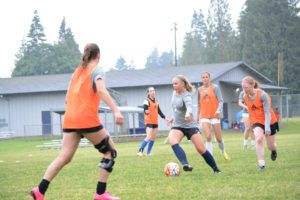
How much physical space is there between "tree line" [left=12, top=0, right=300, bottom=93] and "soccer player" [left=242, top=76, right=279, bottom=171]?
47693 millimetres

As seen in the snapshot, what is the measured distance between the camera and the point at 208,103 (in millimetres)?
11578

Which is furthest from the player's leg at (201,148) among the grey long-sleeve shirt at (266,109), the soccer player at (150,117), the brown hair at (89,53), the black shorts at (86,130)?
the soccer player at (150,117)

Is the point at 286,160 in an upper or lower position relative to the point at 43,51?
lower

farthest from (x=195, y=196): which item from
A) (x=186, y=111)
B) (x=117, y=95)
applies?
(x=117, y=95)

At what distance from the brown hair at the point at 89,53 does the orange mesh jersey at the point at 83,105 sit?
4.3 inches

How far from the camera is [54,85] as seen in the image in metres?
44.8

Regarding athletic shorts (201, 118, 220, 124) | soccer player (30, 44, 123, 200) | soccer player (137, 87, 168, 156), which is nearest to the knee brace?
soccer player (30, 44, 123, 200)

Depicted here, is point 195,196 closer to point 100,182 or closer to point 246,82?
point 100,182

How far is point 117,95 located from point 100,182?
3067cm

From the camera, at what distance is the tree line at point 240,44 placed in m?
70.8

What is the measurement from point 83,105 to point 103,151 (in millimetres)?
757

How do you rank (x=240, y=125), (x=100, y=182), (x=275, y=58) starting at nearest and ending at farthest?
(x=100, y=182) → (x=240, y=125) → (x=275, y=58)

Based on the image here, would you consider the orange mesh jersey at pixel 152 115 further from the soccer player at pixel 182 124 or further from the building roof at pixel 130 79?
the building roof at pixel 130 79

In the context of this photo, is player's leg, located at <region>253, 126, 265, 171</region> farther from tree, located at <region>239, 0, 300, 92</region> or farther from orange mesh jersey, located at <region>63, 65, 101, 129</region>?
tree, located at <region>239, 0, 300, 92</region>
